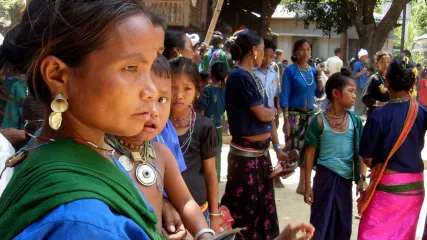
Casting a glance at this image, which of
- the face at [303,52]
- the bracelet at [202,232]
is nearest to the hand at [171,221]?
the bracelet at [202,232]

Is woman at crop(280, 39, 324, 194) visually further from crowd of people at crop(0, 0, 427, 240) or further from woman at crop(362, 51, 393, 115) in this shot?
woman at crop(362, 51, 393, 115)

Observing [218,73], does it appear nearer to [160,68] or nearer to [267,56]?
[267,56]

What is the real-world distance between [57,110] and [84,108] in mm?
53

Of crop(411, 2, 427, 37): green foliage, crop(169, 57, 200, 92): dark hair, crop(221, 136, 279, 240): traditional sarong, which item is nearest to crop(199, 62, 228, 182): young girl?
crop(221, 136, 279, 240): traditional sarong

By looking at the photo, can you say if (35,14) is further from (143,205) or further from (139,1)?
(143,205)

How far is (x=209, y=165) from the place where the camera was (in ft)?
9.62

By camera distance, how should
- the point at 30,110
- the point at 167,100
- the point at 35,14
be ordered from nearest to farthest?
the point at 35,14 < the point at 167,100 < the point at 30,110

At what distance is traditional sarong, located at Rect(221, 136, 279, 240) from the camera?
4.13 meters

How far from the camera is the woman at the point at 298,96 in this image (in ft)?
18.9

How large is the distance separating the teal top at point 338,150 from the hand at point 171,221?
2207mm

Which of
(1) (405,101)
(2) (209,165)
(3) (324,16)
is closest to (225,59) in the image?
(1) (405,101)

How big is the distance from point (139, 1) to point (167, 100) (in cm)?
94

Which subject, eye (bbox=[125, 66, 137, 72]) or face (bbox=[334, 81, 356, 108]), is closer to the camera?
eye (bbox=[125, 66, 137, 72])

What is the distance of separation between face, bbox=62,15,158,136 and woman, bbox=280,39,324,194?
15.7 feet
